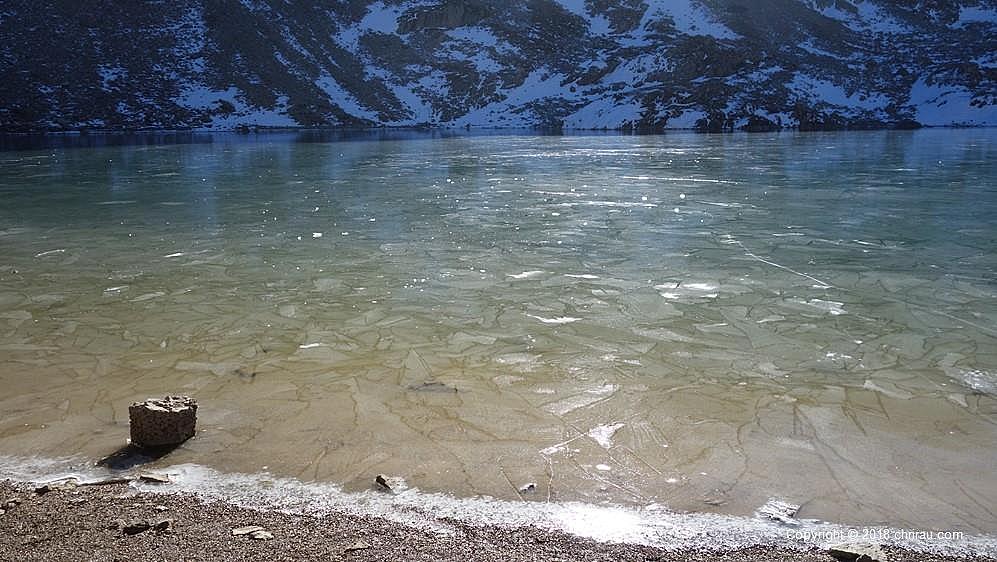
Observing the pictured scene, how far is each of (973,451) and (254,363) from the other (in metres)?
5.31

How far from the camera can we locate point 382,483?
4.16 metres

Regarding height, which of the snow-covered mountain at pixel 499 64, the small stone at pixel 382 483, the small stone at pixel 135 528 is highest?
the snow-covered mountain at pixel 499 64

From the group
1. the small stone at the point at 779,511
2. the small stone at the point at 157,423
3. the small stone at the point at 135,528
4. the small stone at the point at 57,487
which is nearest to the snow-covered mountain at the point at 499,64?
the small stone at the point at 157,423

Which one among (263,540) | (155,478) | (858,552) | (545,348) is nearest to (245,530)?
(263,540)

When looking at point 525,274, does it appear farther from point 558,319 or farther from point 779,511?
point 779,511

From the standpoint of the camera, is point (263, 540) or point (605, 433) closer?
point (263, 540)

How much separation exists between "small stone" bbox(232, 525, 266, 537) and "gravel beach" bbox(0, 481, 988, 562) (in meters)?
0.03

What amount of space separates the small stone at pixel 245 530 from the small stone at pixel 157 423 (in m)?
1.32

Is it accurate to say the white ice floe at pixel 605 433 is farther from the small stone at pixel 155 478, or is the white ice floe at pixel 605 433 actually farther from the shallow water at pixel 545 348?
the small stone at pixel 155 478

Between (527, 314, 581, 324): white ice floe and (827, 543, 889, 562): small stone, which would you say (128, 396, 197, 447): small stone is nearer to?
(527, 314, 581, 324): white ice floe

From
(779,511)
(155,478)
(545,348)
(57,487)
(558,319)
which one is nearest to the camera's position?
(779,511)

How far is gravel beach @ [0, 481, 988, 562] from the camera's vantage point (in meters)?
3.34

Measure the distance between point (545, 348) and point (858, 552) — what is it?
138 inches

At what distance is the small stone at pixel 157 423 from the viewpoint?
457 centimetres
